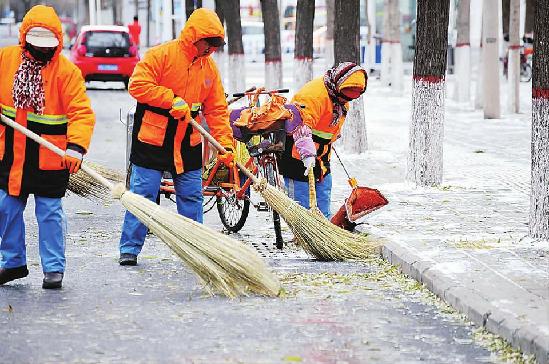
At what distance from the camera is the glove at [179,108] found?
9.27m

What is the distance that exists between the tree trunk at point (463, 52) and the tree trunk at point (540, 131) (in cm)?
1843

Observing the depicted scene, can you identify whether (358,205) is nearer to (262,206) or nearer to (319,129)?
(319,129)

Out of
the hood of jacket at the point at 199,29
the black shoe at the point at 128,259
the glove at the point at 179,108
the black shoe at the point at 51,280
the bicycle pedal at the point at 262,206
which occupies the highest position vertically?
the hood of jacket at the point at 199,29

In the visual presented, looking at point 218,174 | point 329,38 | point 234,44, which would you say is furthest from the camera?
point 329,38

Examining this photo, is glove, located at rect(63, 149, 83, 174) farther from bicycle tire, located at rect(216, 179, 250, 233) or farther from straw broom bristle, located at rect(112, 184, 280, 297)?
bicycle tire, located at rect(216, 179, 250, 233)

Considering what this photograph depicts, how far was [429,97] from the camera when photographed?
47.1 ft

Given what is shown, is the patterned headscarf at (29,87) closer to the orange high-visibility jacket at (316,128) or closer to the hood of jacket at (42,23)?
the hood of jacket at (42,23)

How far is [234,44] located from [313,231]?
66.3 ft

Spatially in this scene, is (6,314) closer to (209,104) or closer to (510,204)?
(209,104)

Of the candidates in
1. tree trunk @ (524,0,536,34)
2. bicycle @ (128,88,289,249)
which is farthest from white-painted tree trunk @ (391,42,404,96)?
bicycle @ (128,88,289,249)

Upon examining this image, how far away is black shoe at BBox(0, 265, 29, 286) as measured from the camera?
28.3 ft

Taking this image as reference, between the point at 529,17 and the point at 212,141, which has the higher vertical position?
the point at 529,17

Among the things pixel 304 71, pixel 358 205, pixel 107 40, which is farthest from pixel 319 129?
Answer: pixel 107 40

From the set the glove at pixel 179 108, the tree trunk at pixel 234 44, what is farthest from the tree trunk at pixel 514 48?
the glove at pixel 179 108
